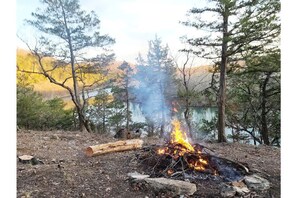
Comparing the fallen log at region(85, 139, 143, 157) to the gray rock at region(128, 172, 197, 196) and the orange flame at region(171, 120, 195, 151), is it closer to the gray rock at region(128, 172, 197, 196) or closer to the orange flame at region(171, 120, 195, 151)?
the orange flame at region(171, 120, 195, 151)

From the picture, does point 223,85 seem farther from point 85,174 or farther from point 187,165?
point 85,174

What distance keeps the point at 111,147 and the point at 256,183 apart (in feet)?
5.46

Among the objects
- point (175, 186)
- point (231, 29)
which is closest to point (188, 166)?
point (175, 186)

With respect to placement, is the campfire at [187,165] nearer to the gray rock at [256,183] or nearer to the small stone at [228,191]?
the gray rock at [256,183]

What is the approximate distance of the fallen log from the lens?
10.3ft

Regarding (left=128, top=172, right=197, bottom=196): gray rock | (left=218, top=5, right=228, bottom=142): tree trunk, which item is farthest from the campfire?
(left=218, top=5, right=228, bottom=142): tree trunk

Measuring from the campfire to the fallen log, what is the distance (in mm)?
510

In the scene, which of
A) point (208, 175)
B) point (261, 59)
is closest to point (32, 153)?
point (208, 175)

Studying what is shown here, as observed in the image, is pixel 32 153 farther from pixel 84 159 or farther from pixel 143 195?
pixel 143 195

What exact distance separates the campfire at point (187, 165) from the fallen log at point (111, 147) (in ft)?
1.67

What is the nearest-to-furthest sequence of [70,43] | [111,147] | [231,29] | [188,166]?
1. [188,166]
2. [111,147]
3. [231,29]
4. [70,43]

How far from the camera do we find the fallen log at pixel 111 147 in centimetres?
315

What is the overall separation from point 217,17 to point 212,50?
0.64 meters

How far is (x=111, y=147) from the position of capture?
3.31 metres
